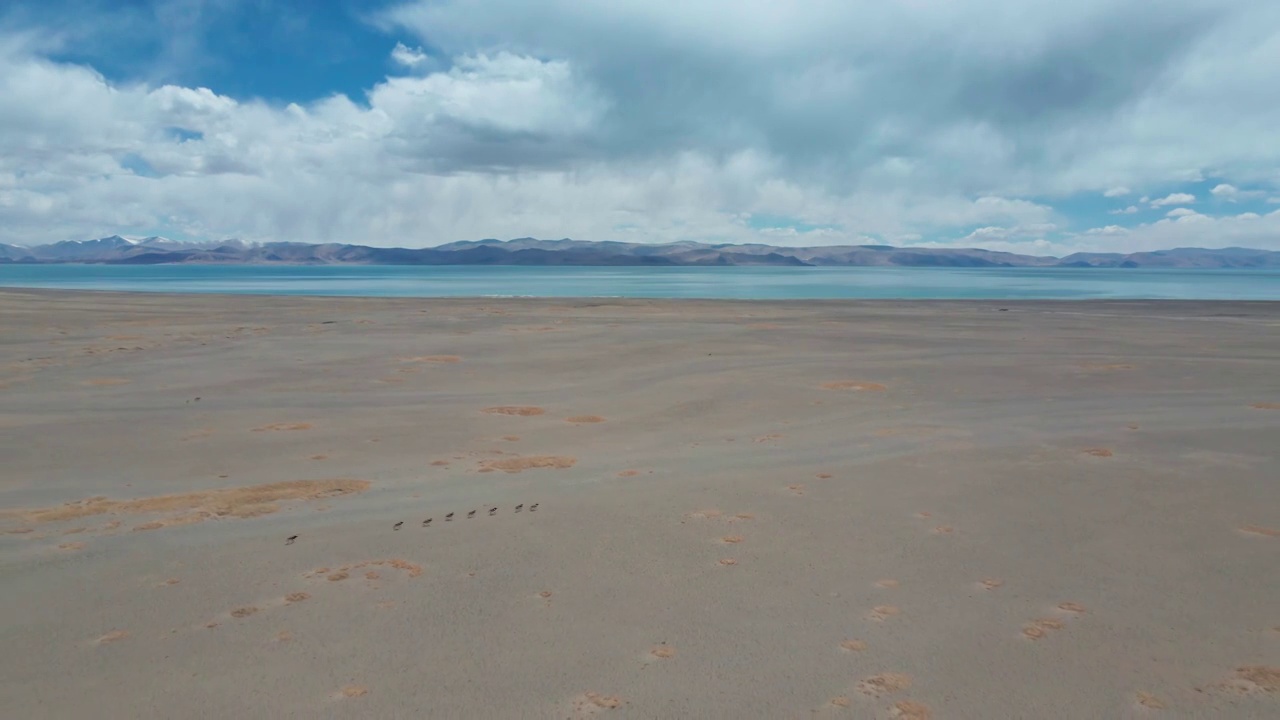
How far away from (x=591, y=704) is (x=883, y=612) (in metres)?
1.91

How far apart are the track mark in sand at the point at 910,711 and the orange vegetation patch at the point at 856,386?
9156 mm

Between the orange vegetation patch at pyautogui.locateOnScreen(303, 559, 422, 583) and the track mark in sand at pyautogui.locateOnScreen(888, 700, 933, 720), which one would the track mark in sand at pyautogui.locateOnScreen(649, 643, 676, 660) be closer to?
the track mark in sand at pyautogui.locateOnScreen(888, 700, 933, 720)

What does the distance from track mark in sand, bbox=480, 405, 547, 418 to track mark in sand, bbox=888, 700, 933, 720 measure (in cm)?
742

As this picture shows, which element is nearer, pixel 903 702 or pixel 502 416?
pixel 903 702

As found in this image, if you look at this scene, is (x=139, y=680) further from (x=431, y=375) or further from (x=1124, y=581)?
(x=431, y=375)

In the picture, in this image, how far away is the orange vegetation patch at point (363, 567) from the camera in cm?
529

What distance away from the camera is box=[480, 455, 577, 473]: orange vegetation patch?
8.11 meters

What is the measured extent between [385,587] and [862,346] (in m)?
15.5

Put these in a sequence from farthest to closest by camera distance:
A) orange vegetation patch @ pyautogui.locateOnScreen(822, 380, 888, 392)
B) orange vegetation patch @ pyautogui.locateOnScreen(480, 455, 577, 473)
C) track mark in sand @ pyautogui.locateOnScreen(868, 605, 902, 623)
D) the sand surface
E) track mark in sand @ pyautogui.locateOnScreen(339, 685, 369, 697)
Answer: orange vegetation patch @ pyautogui.locateOnScreen(822, 380, 888, 392)
orange vegetation patch @ pyautogui.locateOnScreen(480, 455, 577, 473)
track mark in sand @ pyautogui.locateOnScreen(868, 605, 902, 623)
the sand surface
track mark in sand @ pyautogui.locateOnScreen(339, 685, 369, 697)

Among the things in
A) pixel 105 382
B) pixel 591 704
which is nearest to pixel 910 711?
pixel 591 704

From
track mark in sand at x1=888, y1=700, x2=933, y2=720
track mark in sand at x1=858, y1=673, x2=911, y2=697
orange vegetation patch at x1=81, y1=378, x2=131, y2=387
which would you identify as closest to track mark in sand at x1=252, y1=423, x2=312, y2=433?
orange vegetation patch at x1=81, y1=378, x2=131, y2=387

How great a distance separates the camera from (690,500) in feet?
23.0

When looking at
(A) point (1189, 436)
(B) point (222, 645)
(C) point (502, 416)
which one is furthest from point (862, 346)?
(B) point (222, 645)

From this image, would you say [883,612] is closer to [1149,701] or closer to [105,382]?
[1149,701]
